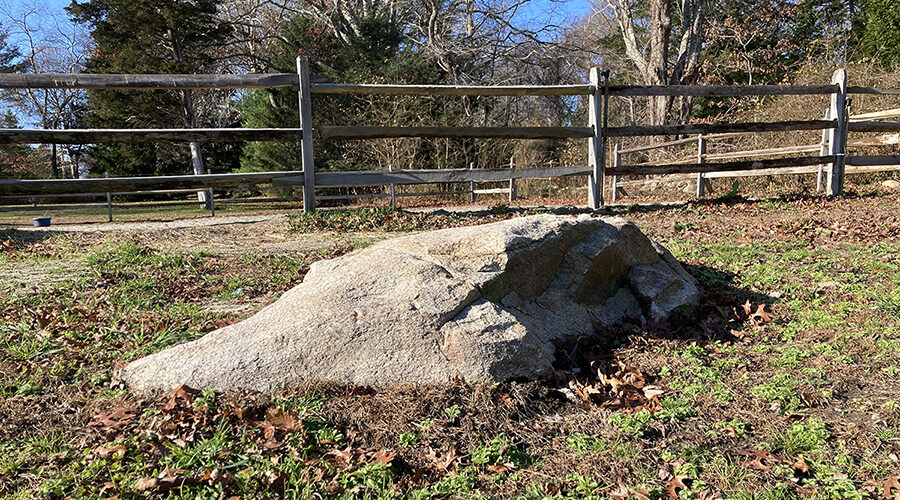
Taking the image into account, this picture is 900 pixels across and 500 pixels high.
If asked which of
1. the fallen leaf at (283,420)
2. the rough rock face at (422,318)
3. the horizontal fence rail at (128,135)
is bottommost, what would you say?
the fallen leaf at (283,420)

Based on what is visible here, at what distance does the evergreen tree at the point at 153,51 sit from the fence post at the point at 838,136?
60.8ft

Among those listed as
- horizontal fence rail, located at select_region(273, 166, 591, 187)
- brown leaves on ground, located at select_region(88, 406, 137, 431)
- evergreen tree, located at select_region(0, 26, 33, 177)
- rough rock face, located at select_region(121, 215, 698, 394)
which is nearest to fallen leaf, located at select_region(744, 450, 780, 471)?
rough rock face, located at select_region(121, 215, 698, 394)

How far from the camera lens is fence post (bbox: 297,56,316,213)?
7.04 m

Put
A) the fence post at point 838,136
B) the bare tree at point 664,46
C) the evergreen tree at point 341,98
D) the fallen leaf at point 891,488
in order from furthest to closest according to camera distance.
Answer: the evergreen tree at point 341,98 < the bare tree at point 664,46 < the fence post at point 838,136 < the fallen leaf at point 891,488

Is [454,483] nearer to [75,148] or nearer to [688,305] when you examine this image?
[688,305]

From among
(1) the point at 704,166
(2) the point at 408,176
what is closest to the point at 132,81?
(2) the point at 408,176

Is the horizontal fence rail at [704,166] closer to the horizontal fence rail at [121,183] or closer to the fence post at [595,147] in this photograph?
the fence post at [595,147]

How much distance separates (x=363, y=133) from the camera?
737 cm

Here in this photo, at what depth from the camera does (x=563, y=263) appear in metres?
3.99

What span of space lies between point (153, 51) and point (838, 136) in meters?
Result: 21.3

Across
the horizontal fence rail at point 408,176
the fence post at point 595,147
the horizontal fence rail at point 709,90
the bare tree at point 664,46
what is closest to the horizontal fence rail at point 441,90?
the fence post at point 595,147

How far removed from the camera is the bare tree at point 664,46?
51.8ft

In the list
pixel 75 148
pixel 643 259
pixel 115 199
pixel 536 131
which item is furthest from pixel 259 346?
pixel 75 148

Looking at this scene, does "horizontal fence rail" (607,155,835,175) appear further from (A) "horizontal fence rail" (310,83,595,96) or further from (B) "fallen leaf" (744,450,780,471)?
(B) "fallen leaf" (744,450,780,471)
